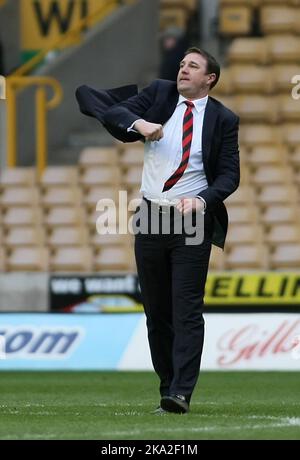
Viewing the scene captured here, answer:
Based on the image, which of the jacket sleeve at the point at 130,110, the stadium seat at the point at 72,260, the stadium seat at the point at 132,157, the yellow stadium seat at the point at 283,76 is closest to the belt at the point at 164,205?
the jacket sleeve at the point at 130,110

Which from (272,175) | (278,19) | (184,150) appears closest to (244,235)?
(272,175)

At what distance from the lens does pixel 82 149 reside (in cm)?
1961

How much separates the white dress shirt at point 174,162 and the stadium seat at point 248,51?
1080 centimetres

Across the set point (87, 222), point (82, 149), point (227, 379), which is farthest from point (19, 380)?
point (82, 149)

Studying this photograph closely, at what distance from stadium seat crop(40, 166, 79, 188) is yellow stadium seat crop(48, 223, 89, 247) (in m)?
0.76

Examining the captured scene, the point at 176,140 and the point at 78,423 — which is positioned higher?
the point at 176,140

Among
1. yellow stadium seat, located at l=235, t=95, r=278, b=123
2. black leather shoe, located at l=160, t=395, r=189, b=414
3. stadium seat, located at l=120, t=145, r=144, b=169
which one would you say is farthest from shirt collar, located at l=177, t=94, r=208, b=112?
yellow stadium seat, located at l=235, t=95, r=278, b=123

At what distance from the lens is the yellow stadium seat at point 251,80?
18703mm

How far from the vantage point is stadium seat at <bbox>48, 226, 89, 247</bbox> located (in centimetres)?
1762

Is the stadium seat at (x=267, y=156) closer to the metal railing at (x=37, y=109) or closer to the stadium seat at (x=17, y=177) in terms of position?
the metal railing at (x=37, y=109)

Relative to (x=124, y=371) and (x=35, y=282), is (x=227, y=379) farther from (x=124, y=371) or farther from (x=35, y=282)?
(x=35, y=282)

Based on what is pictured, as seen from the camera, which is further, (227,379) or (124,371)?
(124,371)

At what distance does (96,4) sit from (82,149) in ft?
7.99
